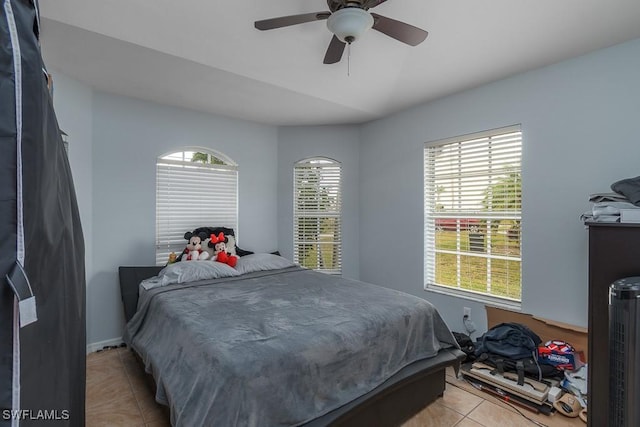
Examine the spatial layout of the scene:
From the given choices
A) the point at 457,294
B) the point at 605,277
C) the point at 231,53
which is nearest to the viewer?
the point at 605,277

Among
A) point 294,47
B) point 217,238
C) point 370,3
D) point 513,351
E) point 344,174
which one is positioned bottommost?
point 513,351

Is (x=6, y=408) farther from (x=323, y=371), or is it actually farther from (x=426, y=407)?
(x=426, y=407)

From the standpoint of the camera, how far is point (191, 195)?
143 inches

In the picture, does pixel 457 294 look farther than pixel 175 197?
No

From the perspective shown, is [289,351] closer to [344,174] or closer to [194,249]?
[194,249]

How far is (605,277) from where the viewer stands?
1.45 metres

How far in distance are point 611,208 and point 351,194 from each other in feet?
9.25

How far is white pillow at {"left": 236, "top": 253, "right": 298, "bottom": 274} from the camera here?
3.23 m

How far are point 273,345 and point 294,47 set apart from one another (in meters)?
2.33

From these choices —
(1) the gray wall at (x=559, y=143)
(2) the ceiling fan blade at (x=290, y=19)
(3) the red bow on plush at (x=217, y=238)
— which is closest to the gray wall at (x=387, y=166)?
(1) the gray wall at (x=559, y=143)

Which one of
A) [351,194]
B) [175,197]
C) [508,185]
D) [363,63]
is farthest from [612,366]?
[175,197]

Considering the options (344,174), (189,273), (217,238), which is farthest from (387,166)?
(189,273)

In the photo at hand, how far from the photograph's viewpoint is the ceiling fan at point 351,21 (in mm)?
1655

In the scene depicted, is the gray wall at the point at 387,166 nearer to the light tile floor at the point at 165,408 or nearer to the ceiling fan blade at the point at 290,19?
the light tile floor at the point at 165,408
